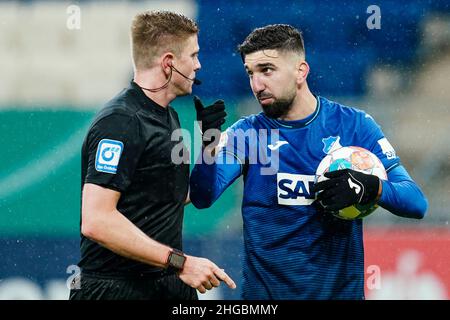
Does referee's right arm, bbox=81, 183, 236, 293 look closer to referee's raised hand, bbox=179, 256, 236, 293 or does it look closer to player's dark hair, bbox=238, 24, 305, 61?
referee's raised hand, bbox=179, 256, 236, 293

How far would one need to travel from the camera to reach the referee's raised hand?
3531mm

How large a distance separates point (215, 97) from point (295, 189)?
304cm

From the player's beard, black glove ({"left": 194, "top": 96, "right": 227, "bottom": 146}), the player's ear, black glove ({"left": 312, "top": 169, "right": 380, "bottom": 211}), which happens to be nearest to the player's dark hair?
the player's ear

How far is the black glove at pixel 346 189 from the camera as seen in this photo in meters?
3.79

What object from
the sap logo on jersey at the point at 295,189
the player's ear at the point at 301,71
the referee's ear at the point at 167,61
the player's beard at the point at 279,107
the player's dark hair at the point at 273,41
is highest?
the player's dark hair at the point at 273,41

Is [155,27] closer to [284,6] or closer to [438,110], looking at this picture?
[284,6]

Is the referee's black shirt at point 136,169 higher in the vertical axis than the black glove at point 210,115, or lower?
lower

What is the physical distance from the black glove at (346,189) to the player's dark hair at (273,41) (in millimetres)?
738

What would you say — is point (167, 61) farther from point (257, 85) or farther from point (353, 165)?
point (353, 165)

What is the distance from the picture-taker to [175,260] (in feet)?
11.8

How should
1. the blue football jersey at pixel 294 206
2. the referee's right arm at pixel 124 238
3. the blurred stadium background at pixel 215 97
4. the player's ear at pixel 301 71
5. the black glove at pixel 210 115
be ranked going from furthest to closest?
the blurred stadium background at pixel 215 97
the player's ear at pixel 301 71
the blue football jersey at pixel 294 206
the black glove at pixel 210 115
the referee's right arm at pixel 124 238

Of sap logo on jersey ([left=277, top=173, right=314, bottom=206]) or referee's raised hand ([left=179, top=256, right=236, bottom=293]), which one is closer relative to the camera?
referee's raised hand ([left=179, top=256, right=236, bottom=293])

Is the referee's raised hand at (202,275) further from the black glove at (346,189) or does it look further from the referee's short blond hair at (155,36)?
the referee's short blond hair at (155,36)

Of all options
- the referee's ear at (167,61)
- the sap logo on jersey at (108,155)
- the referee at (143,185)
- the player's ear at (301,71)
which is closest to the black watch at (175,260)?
the referee at (143,185)
